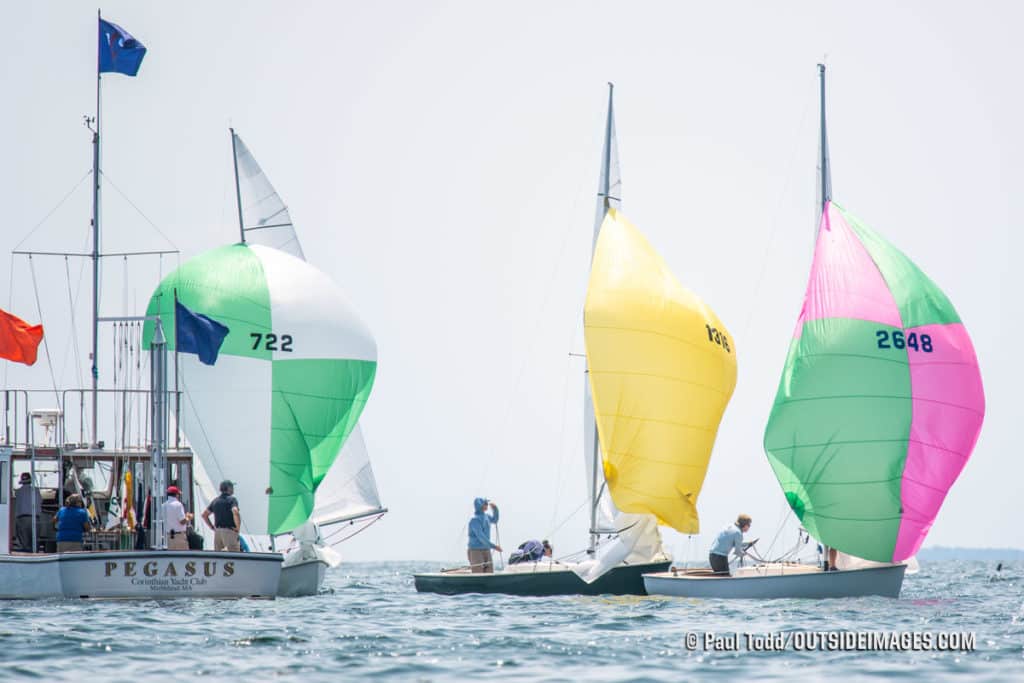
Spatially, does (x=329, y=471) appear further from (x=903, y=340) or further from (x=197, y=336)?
(x=903, y=340)

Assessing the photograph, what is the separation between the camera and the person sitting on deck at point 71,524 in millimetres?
25906

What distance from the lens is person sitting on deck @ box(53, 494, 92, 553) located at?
2591 centimetres

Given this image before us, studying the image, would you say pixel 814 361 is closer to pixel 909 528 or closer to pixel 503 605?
pixel 909 528

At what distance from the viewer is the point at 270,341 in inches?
1195

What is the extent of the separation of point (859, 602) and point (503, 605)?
585cm

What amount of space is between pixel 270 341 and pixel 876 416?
11.3m

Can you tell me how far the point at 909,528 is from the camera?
91.7 feet

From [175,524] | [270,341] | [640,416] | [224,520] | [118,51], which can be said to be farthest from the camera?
[118,51]

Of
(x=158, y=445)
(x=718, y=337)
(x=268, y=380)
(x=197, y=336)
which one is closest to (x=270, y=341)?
(x=268, y=380)

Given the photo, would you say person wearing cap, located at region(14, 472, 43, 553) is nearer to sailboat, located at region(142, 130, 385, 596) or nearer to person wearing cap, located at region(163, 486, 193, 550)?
person wearing cap, located at region(163, 486, 193, 550)

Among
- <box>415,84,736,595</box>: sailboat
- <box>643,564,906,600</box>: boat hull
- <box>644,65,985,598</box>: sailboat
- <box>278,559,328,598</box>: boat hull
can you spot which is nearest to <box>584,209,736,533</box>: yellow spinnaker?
<box>415,84,736,595</box>: sailboat

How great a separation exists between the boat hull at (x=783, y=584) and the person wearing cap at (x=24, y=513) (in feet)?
35.8

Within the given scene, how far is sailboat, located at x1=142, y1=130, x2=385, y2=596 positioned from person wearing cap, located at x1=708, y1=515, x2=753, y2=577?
7.35 metres

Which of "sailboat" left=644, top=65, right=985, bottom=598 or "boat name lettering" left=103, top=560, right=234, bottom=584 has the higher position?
"sailboat" left=644, top=65, right=985, bottom=598
